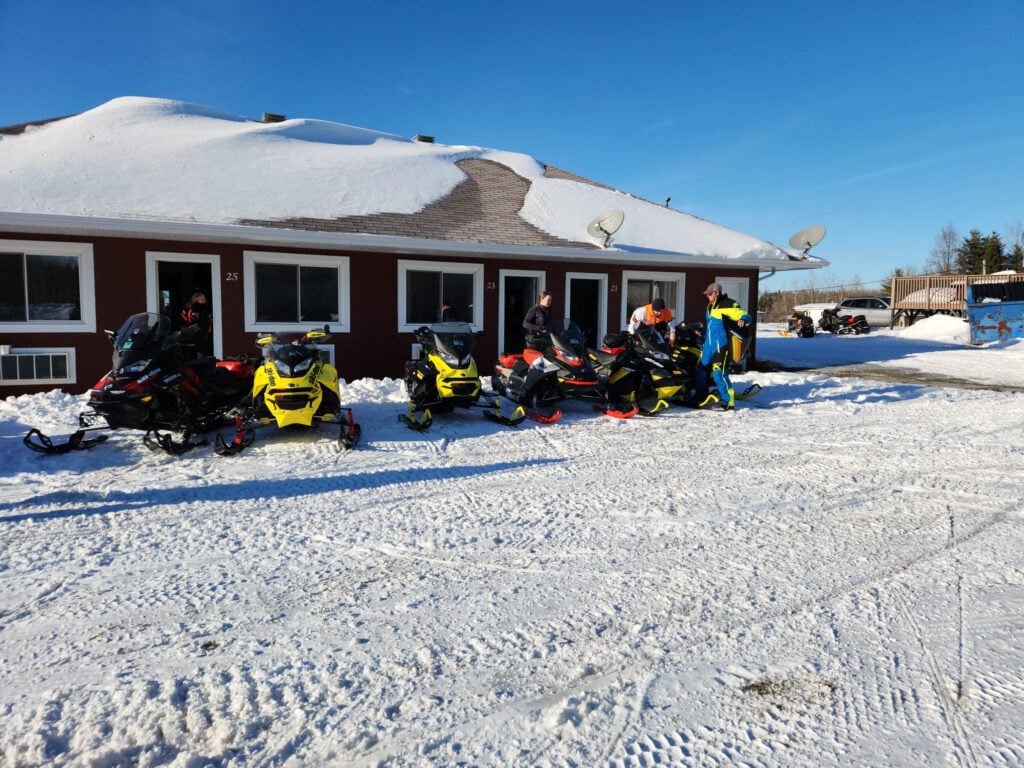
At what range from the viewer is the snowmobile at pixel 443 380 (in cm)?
675

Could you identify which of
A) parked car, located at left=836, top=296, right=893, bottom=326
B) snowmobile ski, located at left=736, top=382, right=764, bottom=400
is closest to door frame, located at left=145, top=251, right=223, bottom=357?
snowmobile ski, located at left=736, top=382, right=764, bottom=400

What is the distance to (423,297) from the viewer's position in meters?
11.0

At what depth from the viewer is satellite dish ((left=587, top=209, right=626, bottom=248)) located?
11281mm

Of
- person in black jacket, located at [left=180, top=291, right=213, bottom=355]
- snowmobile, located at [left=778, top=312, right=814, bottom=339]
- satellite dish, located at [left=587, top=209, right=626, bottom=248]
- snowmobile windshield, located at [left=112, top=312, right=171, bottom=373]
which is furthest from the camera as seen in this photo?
snowmobile, located at [left=778, top=312, right=814, bottom=339]

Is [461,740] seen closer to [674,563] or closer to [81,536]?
[674,563]

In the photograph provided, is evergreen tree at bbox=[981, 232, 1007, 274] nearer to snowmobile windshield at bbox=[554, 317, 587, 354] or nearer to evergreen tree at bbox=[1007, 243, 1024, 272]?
evergreen tree at bbox=[1007, 243, 1024, 272]

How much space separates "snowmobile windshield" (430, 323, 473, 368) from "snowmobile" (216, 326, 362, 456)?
1242 millimetres

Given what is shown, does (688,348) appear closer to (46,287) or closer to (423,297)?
(423,297)

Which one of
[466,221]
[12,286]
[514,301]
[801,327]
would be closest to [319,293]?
[466,221]

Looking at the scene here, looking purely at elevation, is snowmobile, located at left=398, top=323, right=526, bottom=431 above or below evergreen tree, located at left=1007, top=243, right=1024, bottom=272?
below

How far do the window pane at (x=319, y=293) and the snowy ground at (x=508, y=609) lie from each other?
4.87 metres

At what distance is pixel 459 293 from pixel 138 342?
6302mm

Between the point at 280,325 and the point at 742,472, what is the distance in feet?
24.3

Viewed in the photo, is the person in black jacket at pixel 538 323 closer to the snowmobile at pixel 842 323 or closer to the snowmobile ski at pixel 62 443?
the snowmobile ski at pixel 62 443
